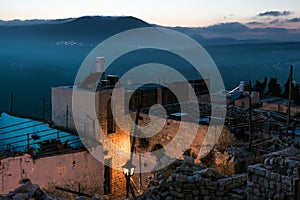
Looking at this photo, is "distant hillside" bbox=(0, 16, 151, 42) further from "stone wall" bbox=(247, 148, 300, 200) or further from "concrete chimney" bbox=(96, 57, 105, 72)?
"stone wall" bbox=(247, 148, 300, 200)

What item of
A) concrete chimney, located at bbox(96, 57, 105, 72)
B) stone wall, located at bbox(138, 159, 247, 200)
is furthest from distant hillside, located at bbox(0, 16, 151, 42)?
stone wall, located at bbox(138, 159, 247, 200)

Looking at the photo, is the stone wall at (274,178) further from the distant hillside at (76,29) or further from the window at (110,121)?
the distant hillside at (76,29)


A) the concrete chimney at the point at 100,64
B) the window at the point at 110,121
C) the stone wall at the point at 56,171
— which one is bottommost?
the stone wall at the point at 56,171

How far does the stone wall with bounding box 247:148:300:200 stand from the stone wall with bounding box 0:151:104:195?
818 centimetres

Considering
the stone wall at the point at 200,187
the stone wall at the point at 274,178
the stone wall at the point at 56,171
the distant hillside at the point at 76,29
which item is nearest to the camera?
the stone wall at the point at 274,178

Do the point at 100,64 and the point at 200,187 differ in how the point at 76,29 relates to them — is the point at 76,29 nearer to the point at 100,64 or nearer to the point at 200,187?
the point at 100,64

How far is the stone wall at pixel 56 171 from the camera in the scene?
12664mm

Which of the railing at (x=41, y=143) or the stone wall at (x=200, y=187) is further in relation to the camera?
the railing at (x=41, y=143)

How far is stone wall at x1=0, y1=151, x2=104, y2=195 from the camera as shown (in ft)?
41.5

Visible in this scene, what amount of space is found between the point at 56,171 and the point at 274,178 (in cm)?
893

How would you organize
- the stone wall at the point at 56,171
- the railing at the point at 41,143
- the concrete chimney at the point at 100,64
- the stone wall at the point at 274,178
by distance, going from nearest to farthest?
the stone wall at the point at 274,178 → the stone wall at the point at 56,171 → the railing at the point at 41,143 → the concrete chimney at the point at 100,64

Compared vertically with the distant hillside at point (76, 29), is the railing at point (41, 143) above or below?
below

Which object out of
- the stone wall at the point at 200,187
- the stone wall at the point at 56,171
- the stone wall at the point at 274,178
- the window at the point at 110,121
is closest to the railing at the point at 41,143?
the stone wall at the point at 56,171

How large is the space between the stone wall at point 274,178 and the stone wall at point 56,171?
8184 millimetres
